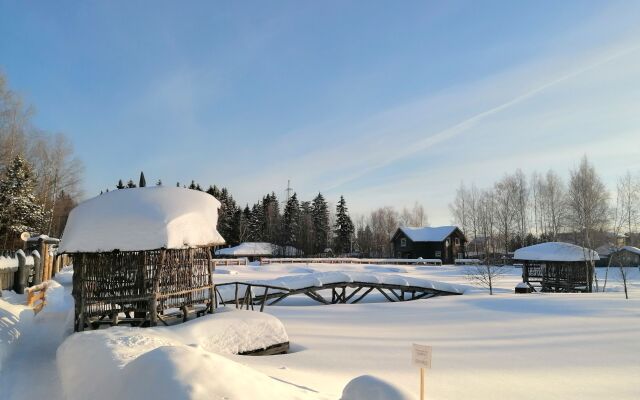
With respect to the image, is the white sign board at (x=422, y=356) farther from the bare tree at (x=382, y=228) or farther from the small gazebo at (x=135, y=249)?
the bare tree at (x=382, y=228)

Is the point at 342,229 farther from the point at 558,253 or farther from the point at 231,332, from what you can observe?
the point at 231,332

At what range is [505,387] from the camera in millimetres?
7410

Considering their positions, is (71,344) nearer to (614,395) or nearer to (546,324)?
(614,395)

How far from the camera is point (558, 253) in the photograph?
2683 cm

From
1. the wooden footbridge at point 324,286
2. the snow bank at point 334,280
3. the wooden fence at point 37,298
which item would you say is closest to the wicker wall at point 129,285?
the wooden fence at point 37,298

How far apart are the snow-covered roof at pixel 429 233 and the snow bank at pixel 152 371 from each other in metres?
49.2

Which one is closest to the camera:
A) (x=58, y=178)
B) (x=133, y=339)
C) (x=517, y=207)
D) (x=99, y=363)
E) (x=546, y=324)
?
(x=99, y=363)

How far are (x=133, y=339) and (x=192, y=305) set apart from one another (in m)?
4.97

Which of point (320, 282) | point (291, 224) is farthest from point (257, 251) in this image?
point (320, 282)

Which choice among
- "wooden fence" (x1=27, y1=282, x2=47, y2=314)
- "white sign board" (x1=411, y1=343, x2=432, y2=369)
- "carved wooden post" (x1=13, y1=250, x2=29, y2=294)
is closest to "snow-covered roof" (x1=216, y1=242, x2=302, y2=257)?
"carved wooden post" (x1=13, y1=250, x2=29, y2=294)

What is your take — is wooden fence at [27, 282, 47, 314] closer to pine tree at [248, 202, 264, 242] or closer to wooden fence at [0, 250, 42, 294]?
wooden fence at [0, 250, 42, 294]

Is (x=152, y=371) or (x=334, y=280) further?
(x=334, y=280)

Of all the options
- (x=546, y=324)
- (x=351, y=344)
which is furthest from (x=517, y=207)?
(x=351, y=344)

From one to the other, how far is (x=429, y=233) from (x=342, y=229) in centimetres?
1901
